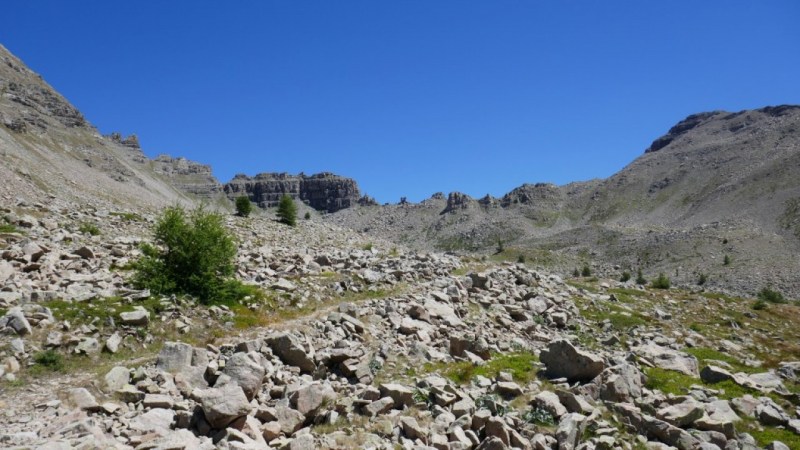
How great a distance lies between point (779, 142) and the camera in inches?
7574

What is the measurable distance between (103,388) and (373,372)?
25.5 ft

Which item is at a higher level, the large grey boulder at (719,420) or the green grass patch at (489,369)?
the green grass patch at (489,369)

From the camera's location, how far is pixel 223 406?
10664mm

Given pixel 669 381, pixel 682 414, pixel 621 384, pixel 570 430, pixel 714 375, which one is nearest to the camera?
pixel 570 430

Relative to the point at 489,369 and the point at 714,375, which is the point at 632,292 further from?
the point at 489,369

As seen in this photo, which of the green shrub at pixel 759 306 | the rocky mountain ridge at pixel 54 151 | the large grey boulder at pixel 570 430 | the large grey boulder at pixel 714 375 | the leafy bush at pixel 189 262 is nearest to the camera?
the large grey boulder at pixel 570 430

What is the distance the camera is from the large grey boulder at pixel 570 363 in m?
15.4

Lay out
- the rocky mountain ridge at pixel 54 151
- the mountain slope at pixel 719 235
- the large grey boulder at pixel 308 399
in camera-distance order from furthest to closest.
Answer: the mountain slope at pixel 719 235 → the rocky mountain ridge at pixel 54 151 → the large grey boulder at pixel 308 399

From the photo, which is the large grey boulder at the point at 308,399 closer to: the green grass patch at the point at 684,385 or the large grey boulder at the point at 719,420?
the large grey boulder at the point at 719,420

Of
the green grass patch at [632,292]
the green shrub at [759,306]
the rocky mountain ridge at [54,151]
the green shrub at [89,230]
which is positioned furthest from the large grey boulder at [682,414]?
the green shrub at [759,306]

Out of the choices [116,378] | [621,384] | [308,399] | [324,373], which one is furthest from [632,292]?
[116,378]

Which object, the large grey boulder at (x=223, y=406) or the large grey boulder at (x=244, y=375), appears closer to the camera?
the large grey boulder at (x=223, y=406)

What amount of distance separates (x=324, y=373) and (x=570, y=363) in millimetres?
8654

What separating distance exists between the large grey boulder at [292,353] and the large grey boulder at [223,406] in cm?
359
